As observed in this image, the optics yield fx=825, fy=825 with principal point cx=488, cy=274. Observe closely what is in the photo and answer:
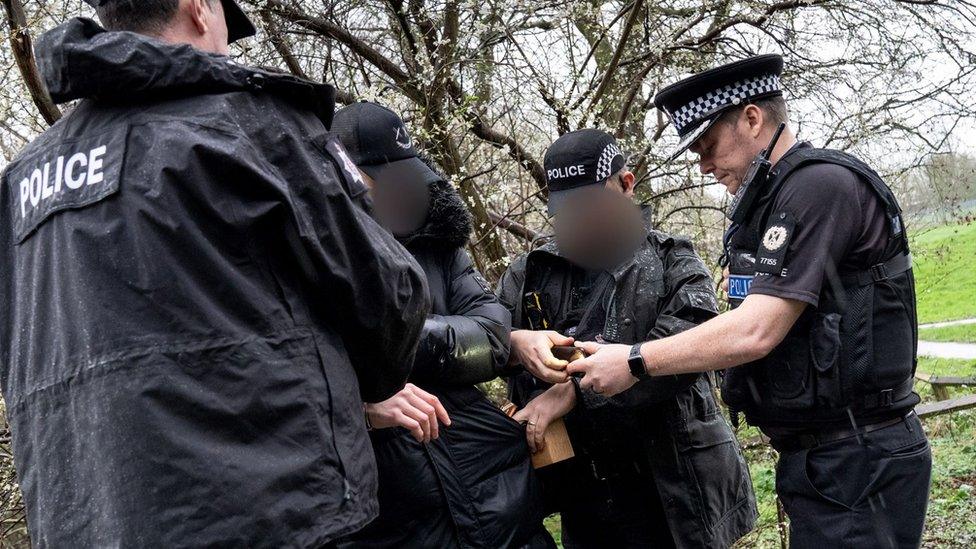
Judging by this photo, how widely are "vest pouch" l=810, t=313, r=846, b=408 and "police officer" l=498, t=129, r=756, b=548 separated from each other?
385 mm

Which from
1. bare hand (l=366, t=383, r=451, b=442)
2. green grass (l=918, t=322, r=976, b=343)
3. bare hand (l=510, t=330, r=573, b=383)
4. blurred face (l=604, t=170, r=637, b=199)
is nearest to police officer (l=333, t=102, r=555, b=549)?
bare hand (l=366, t=383, r=451, b=442)

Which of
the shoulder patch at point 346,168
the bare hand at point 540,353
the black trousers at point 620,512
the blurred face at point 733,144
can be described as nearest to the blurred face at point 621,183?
the blurred face at point 733,144

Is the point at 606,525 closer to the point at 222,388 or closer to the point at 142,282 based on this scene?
the point at 222,388

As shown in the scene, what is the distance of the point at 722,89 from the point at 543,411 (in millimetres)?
1173

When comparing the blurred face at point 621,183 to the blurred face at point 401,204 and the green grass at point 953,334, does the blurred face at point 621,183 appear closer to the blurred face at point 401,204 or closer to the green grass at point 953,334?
the blurred face at point 401,204

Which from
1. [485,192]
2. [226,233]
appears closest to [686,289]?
[226,233]

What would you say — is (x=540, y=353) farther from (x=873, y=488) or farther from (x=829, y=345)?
(x=873, y=488)

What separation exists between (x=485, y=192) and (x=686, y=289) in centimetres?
292

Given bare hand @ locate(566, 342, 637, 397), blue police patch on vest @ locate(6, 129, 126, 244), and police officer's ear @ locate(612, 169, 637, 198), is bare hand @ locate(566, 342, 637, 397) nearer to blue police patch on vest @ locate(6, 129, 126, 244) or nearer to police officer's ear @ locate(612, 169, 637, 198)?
police officer's ear @ locate(612, 169, 637, 198)

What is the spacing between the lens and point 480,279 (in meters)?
2.69

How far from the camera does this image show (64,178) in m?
1.65

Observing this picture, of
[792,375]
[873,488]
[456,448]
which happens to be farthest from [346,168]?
[873,488]

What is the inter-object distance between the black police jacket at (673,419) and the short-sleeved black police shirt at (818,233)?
373 millimetres

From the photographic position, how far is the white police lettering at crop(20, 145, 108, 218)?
1626 millimetres
